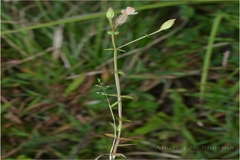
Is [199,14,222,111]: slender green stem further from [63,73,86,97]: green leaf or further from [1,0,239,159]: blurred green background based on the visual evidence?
[63,73,86,97]: green leaf

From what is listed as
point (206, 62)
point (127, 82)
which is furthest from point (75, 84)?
point (206, 62)

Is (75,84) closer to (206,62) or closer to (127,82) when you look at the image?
(127,82)

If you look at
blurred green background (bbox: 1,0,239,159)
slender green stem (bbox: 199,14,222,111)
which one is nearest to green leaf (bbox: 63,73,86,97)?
blurred green background (bbox: 1,0,239,159)

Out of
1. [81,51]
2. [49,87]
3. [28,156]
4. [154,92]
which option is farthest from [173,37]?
[28,156]

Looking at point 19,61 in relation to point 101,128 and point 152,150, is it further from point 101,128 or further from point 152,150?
point 152,150

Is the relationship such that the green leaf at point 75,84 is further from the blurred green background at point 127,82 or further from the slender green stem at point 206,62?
the slender green stem at point 206,62

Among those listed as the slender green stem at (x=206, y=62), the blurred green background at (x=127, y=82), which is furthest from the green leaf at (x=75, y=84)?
the slender green stem at (x=206, y=62)
